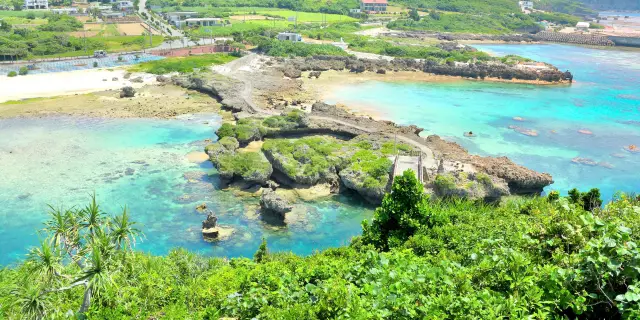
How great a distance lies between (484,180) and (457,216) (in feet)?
53.3

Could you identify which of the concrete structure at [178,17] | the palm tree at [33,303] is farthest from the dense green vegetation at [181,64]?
the palm tree at [33,303]

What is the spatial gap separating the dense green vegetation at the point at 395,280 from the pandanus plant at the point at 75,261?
5 centimetres

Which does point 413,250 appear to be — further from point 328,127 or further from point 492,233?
point 328,127

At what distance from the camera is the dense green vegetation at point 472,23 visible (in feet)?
558

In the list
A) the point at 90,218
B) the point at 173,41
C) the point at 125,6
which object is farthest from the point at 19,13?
the point at 90,218

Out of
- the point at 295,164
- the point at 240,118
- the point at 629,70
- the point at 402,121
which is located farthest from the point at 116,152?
the point at 629,70

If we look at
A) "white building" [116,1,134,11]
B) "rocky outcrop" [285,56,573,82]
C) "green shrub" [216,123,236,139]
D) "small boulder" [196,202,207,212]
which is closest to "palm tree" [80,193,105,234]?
"small boulder" [196,202,207,212]

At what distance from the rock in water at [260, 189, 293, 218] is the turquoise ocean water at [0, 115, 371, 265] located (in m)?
1.20

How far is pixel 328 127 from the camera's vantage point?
5831cm

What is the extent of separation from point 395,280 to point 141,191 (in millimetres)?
33631

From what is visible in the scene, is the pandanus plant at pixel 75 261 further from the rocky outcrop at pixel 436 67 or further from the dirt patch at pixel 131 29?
the dirt patch at pixel 131 29

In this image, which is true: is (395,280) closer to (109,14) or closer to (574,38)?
(109,14)

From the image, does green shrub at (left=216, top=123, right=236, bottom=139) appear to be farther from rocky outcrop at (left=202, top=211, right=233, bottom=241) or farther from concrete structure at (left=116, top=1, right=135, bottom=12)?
concrete structure at (left=116, top=1, right=135, bottom=12)

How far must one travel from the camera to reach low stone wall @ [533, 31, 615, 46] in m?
159
